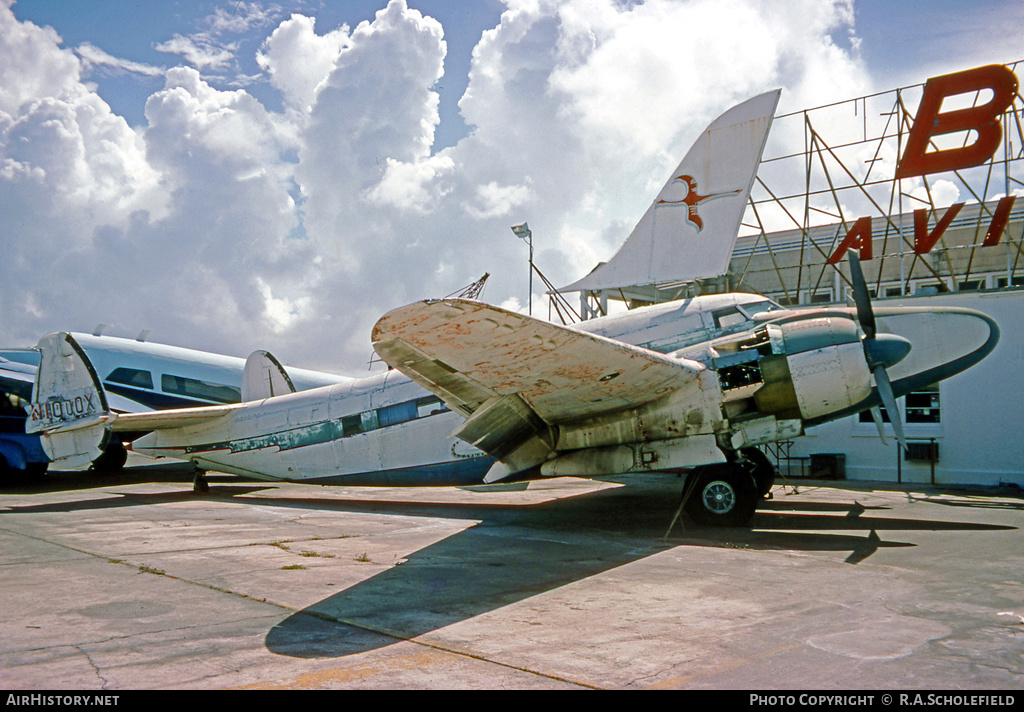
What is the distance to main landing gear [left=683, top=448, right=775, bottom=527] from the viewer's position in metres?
10.1

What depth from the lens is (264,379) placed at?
16406 millimetres

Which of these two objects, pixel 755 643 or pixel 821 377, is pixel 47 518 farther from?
pixel 821 377

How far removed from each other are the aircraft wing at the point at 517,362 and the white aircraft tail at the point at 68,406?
9518 mm

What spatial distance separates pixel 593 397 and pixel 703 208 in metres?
13.7

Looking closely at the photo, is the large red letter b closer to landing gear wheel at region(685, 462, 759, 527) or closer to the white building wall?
the white building wall

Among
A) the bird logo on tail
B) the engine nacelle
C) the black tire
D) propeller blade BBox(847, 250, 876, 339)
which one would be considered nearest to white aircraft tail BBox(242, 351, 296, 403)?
the black tire

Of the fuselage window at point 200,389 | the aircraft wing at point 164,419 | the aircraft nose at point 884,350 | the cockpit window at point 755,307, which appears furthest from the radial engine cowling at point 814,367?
the fuselage window at point 200,389

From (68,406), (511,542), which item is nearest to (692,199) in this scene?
(511,542)

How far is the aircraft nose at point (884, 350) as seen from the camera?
9766 millimetres

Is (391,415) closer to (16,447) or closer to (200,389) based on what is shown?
(200,389)

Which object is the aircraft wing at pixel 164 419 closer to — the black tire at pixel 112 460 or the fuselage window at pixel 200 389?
the fuselage window at pixel 200 389

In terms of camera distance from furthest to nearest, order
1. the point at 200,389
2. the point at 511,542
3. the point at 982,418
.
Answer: the point at 200,389
the point at 982,418
the point at 511,542

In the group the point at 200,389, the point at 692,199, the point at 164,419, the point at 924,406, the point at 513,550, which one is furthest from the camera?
the point at 692,199

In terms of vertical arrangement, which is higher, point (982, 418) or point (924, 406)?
point (924, 406)
